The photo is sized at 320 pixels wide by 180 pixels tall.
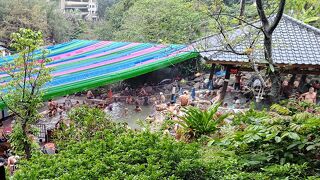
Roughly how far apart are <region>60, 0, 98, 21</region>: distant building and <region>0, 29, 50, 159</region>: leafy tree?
21958 mm

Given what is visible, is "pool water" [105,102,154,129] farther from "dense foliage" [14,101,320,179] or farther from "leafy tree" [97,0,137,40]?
"leafy tree" [97,0,137,40]

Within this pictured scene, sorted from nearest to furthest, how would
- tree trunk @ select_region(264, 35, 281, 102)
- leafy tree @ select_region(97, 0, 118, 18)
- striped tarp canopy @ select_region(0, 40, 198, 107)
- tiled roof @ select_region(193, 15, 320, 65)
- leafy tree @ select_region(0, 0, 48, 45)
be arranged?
tree trunk @ select_region(264, 35, 281, 102)
tiled roof @ select_region(193, 15, 320, 65)
striped tarp canopy @ select_region(0, 40, 198, 107)
leafy tree @ select_region(0, 0, 48, 45)
leafy tree @ select_region(97, 0, 118, 18)

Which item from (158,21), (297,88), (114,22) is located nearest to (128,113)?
(158,21)

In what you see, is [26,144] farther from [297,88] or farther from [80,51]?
[80,51]

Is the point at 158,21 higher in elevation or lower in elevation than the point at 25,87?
higher

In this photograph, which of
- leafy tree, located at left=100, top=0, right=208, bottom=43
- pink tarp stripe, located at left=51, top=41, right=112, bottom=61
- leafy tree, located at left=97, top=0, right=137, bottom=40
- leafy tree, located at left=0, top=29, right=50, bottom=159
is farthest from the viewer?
leafy tree, located at left=97, top=0, right=137, bottom=40

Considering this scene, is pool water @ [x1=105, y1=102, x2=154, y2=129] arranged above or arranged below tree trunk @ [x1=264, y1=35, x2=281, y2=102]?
below

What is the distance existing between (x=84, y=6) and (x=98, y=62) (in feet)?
66.2

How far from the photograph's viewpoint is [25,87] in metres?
5.52

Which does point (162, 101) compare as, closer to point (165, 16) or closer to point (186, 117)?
point (165, 16)

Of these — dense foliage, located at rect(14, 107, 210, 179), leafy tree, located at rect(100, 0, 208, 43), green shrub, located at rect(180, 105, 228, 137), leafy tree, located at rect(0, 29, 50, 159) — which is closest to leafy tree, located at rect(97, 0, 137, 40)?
leafy tree, located at rect(100, 0, 208, 43)

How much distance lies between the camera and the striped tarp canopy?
9.07 m

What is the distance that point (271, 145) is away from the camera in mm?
3195

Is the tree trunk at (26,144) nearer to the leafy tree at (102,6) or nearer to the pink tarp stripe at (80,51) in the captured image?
the pink tarp stripe at (80,51)
